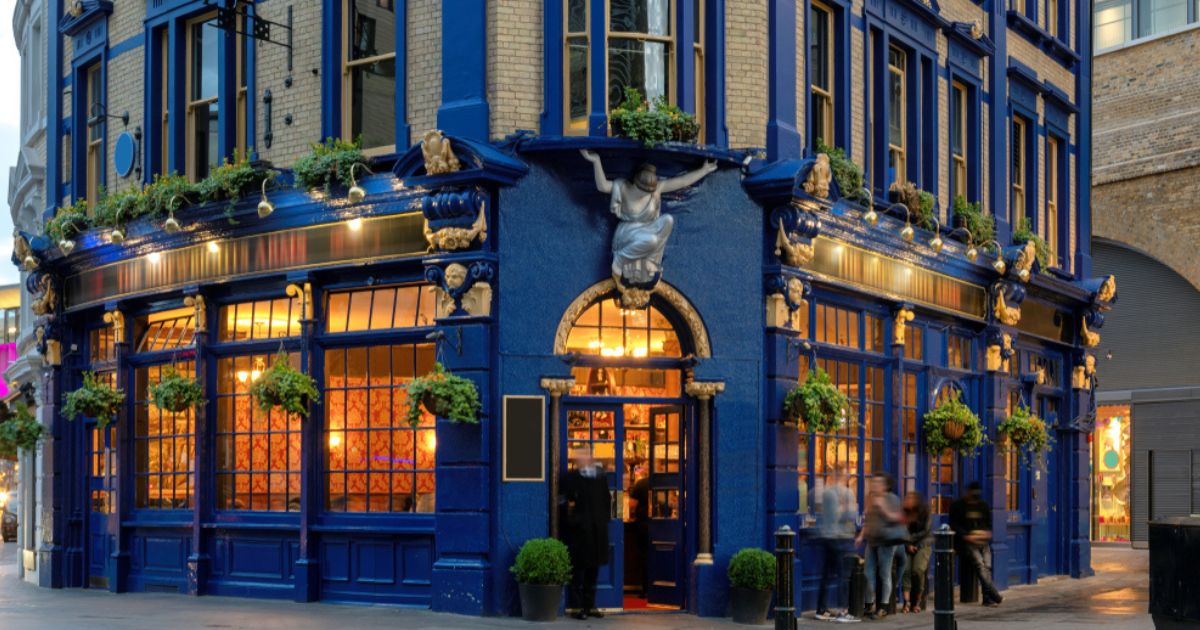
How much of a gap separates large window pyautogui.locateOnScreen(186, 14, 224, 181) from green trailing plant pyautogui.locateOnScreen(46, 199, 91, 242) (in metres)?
2.25

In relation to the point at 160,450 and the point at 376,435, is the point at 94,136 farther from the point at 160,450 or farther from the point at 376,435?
the point at 376,435

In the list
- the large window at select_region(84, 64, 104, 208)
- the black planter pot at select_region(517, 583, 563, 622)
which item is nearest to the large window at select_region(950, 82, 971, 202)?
the black planter pot at select_region(517, 583, 563, 622)

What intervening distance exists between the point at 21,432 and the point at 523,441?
9.26m

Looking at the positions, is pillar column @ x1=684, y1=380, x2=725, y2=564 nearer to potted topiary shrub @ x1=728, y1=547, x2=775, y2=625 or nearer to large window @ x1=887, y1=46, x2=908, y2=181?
potted topiary shrub @ x1=728, y1=547, x2=775, y2=625

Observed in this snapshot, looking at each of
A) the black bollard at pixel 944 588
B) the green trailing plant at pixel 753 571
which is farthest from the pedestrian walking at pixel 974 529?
the black bollard at pixel 944 588

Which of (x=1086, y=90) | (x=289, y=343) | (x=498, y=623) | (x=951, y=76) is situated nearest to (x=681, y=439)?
(x=498, y=623)

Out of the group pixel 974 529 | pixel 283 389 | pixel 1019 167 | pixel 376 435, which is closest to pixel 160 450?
pixel 283 389

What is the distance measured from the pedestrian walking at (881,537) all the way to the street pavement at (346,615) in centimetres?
28

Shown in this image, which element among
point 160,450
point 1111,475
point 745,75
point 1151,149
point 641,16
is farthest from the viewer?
point 1111,475

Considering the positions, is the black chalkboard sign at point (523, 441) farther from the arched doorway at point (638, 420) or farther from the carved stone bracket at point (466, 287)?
the carved stone bracket at point (466, 287)

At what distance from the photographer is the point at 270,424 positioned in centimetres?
1927

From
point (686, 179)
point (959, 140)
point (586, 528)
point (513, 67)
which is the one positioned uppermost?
point (959, 140)

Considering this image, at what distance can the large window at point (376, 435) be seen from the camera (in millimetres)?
17828

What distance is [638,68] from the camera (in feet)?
58.0
